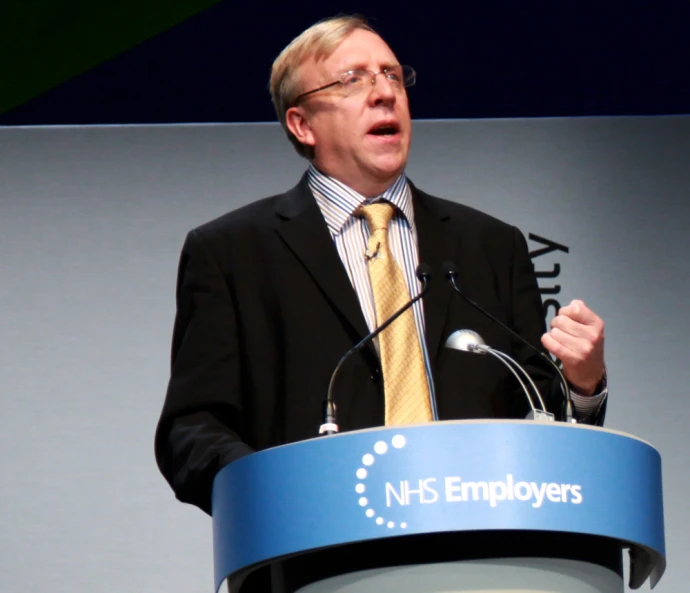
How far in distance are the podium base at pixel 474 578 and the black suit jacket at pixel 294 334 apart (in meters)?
0.48

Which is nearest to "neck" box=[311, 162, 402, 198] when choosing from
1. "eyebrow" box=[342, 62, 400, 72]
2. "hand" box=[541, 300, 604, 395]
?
"eyebrow" box=[342, 62, 400, 72]

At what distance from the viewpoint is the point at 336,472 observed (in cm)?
181

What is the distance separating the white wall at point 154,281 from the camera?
3.30m

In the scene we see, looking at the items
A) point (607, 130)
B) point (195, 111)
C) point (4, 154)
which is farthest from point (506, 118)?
point (4, 154)

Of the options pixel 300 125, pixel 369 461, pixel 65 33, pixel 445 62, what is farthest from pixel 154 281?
pixel 369 461

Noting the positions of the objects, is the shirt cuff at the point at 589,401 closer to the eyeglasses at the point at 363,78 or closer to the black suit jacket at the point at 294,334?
the black suit jacket at the point at 294,334

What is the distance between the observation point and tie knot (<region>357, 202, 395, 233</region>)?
2576 mm

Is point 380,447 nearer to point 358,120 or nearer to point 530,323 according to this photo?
point 530,323

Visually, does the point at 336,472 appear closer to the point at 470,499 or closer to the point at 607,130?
the point at 470,499

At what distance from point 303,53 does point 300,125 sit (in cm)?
14

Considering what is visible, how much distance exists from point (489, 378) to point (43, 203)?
1.54 meters

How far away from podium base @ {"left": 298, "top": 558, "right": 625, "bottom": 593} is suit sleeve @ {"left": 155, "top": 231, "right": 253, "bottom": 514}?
375 millimetres

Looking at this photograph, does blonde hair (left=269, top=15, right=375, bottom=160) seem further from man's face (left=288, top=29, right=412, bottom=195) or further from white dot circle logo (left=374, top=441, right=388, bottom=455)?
white dot circle logo (left=374, top=441, right=388, bottom=455)

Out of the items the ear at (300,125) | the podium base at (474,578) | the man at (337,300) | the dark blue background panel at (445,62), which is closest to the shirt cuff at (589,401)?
the man at (337,300)
